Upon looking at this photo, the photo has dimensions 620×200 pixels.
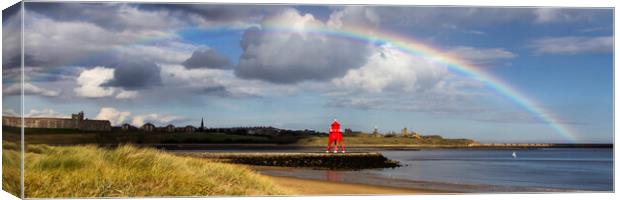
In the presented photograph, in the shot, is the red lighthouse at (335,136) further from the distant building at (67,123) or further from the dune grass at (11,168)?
the dune grass at (11,168)

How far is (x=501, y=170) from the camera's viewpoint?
29359 millimetres

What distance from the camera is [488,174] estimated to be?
25.8 m

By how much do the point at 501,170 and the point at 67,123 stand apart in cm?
1820

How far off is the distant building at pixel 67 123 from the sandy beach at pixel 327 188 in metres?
3.13

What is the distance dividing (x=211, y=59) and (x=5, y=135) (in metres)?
3.52

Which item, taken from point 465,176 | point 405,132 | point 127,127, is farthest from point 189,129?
point 465,176

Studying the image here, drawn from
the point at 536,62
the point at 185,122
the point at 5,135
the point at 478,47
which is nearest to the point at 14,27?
the point at 5,135

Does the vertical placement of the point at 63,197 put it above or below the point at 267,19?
below

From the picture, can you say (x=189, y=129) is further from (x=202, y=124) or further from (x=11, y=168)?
(x=11, y=168)

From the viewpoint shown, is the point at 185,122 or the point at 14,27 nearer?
the point at 14,27

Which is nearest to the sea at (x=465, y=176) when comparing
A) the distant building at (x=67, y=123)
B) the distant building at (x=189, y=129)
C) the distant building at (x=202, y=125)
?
the distant building at (x=202, y=125)

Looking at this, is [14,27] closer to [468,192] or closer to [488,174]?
[468,192]

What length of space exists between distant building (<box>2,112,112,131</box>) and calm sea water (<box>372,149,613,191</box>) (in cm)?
740

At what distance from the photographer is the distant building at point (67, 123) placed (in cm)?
1337
